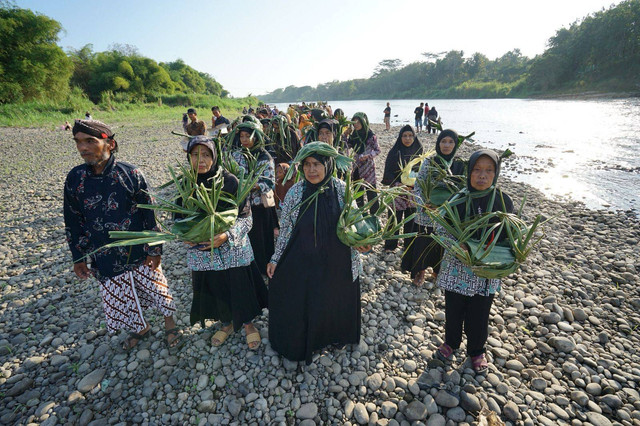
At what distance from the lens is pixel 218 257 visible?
265cm

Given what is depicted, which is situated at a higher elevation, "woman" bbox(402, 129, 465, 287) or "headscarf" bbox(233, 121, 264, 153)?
"headscarf" bbox(233, 121, 264, 153)

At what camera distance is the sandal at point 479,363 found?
2729mm

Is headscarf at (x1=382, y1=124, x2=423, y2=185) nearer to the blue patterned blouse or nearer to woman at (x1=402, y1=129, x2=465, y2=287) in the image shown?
woman at (x1=402, y1=129, x2=465, y2=287)

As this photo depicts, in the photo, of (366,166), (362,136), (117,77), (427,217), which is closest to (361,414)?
(427,217)

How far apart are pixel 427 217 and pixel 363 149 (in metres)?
2.38

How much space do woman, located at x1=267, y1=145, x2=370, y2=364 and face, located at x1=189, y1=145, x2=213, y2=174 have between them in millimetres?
725

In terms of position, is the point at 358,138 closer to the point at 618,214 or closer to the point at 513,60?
the point at 618,214

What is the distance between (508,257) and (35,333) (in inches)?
189

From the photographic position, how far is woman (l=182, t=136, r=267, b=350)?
8.29 ft

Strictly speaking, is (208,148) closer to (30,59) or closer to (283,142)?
(283,142)

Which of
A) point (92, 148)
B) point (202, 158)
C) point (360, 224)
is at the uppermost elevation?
point (92, 148)

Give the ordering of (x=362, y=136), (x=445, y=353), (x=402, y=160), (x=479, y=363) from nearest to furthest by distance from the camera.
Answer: (x=479, y=363)
(x=445, y=353)
(x=402, y=160)
(x=362, y=136)

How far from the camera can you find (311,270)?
2543 millimetres

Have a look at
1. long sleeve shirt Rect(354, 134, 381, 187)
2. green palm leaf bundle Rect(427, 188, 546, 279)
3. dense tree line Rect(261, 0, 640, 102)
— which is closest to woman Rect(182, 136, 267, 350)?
green palm leaf bundle Rect(427, 188, 546, 279)
